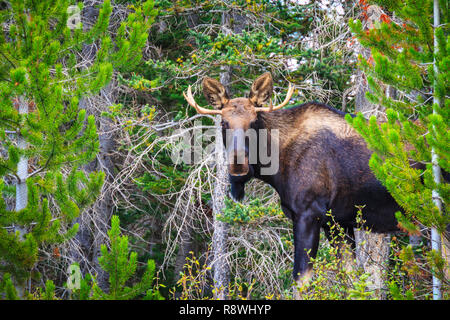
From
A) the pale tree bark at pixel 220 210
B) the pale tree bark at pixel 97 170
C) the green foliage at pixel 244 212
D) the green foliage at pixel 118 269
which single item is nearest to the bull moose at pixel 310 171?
the green foliage at pixel 244 212

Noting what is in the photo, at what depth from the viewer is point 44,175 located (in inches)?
252

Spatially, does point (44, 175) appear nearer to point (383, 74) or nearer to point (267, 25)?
point (383, 74)

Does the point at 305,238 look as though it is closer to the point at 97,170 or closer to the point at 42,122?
the point at 42,122

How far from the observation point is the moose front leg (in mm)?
6562

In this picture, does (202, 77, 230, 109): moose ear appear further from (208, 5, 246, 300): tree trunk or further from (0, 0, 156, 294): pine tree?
(208, 5, 246, 300): tree trunk

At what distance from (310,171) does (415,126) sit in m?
1.74

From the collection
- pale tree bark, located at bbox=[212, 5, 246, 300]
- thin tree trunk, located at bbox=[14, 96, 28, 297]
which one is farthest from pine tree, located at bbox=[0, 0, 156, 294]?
pale tree bark, located at bbox=[212, 5, 246, 300]


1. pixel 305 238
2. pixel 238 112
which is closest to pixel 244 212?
pixel 305 238

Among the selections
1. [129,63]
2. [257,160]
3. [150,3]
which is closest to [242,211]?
[257,160]

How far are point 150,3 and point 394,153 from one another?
A: 11.2 ft

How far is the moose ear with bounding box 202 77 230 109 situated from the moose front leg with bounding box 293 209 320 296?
1854 mm

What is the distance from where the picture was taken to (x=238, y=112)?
664cm

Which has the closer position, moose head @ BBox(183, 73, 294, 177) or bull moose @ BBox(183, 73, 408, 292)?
moose head @ BBox(183, 73, 294, 177)

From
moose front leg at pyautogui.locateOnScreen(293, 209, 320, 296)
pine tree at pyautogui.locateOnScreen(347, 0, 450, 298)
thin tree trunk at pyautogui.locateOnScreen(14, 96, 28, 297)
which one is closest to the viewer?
pine tree at pyautogui.locateOnScreen(347, 0, 450, 298)
